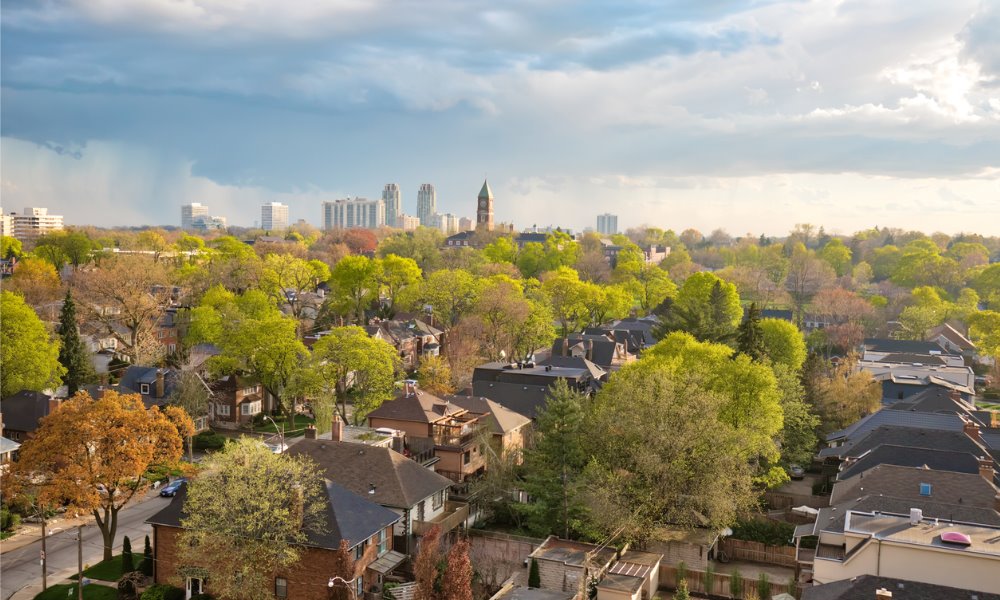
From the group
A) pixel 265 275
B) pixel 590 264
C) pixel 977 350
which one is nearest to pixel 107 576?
pixel 265 275

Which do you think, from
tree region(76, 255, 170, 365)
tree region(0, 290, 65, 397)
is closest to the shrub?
tree region(0, 290, 65, 397)

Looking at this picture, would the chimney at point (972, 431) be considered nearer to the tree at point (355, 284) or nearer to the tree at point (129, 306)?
the tree at point (355, 284)

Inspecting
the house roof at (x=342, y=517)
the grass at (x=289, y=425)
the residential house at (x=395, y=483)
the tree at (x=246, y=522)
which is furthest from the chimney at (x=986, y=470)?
the grass at (x=289, y=425)

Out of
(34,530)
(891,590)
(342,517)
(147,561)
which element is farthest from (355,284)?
(891,590)

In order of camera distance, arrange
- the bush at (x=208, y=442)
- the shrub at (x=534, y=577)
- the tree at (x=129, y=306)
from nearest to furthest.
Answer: the shrub at (x=534, y=577) → the bush at (x=208, y=442) → the tree at (x=129, y=306)

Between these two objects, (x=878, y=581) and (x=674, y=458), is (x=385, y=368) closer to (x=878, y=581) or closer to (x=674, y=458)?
(x=674, y=458)

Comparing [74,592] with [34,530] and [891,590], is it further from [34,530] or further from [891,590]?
[891,590]
